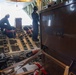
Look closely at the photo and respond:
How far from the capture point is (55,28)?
8.18ft

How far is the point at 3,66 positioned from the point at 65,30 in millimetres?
2213

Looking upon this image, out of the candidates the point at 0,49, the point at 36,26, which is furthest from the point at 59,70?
the point at 36,26

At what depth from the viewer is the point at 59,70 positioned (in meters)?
2.57

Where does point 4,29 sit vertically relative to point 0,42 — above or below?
above

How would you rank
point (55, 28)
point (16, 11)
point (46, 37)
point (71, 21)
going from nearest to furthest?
point (71, 21)
point (55, 28)
point (46, 37)
point (16, 11)

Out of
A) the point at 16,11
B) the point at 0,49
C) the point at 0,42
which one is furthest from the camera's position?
the point at 16,11

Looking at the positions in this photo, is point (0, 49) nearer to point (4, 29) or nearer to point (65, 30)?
point (4, 29)

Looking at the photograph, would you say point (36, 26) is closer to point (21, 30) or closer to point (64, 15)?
point (21, 30)

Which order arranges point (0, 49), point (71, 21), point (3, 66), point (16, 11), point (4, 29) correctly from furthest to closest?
point (16, 11) < point (4, 29) < point (0, 49) < point (3, 66) < point (71, 21)

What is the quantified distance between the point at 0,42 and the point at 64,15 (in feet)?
16.5

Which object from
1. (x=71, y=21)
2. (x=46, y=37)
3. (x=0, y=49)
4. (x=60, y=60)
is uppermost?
(x=71, y=21)

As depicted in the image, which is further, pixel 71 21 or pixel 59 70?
pixel 59 70

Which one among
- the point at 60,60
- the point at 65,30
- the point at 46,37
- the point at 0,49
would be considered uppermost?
the point at 65,30

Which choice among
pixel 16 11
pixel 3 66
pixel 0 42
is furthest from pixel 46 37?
pixel 16 11
